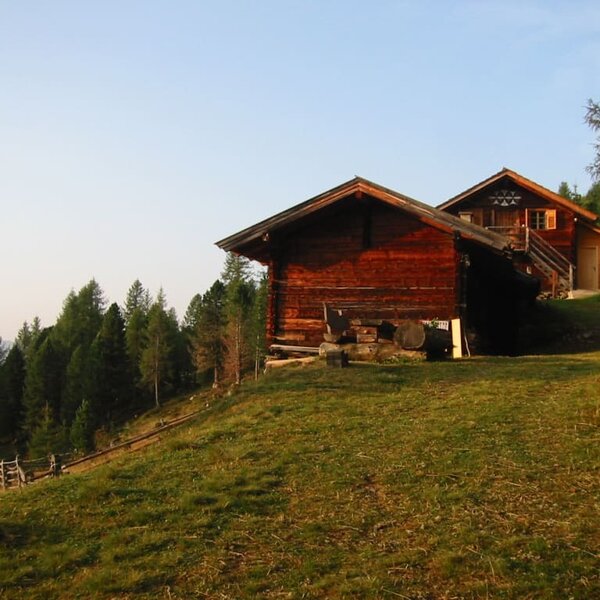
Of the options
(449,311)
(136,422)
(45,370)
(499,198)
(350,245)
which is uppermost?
(499,198)

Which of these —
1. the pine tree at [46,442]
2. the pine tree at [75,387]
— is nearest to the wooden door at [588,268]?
the pine tree at [46,442]

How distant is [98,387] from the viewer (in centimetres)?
8038

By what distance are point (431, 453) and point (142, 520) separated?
13.0ft

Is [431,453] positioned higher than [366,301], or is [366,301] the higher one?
[366,301]

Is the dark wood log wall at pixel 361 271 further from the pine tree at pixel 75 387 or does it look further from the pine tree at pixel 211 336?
the pine tree at pixel 75 387

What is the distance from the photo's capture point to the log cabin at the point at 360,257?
2028 cm

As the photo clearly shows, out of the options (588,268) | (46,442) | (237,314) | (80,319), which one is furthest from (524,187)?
(80,319)

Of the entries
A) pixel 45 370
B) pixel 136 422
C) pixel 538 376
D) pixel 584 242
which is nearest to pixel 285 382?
pixel 538 376

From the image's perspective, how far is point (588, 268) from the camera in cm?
4125

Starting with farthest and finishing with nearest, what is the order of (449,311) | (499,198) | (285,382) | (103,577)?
(499,198), (449,311), (285,382), (103,577)

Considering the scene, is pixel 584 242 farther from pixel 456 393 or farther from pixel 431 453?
pixel 431 453

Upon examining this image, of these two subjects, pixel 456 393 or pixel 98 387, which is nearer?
pixel 456 393

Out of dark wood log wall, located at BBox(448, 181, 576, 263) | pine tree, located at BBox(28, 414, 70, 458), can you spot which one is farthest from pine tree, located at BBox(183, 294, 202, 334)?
dark wood log wall, located at BBox(448, 181, 576, 263)

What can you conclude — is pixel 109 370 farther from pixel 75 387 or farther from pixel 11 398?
pixel 11 398
